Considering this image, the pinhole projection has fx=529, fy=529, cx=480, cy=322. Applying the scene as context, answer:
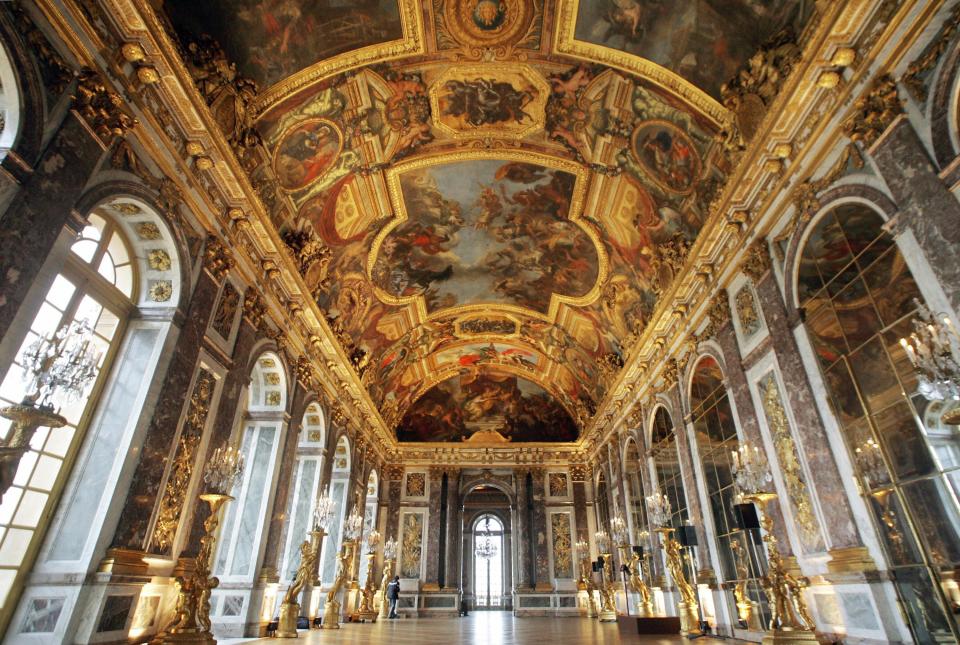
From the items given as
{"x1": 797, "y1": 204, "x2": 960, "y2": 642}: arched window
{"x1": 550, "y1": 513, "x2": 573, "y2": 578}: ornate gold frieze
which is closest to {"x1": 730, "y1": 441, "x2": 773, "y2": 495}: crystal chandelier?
{"x1": 797, "y1": 204, "x2": 960, "y2": 642}: arched window

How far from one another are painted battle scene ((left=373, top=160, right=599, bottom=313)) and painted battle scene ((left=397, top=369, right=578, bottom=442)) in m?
6.66

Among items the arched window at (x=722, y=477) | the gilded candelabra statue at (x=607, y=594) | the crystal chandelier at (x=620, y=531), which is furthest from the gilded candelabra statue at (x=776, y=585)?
the gilded candelabra statue at (x=607, y=594)

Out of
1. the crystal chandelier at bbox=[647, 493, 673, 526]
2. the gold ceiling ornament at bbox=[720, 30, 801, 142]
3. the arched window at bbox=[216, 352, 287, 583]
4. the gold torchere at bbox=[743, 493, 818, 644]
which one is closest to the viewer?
the gold torchere at bbox=[743, 493, 818, 644]

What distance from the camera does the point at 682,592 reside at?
1023 centimetres

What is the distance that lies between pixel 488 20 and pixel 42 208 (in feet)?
24.4

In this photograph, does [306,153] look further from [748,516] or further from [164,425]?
[748,516]

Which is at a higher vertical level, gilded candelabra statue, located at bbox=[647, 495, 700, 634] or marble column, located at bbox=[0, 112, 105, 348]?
marble column, located at bbox=[0, 112, 105, 348]

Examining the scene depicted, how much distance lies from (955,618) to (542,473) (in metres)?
18.2

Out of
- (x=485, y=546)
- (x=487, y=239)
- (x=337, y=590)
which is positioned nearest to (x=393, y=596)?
(x=337, y=590)

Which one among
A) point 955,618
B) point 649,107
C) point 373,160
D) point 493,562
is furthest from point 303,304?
point 493,562

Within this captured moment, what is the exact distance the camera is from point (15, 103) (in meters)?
4.87

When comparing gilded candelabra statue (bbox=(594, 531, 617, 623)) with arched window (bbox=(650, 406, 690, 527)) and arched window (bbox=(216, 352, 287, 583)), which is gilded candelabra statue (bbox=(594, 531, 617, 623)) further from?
arched window (bbox=(216, 352, 287, 583))

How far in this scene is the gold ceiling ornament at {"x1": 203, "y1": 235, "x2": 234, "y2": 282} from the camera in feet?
27.2

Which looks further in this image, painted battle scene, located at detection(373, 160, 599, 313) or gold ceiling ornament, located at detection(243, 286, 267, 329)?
painted battle scene, located at detection(373, 160, 599, 313)
